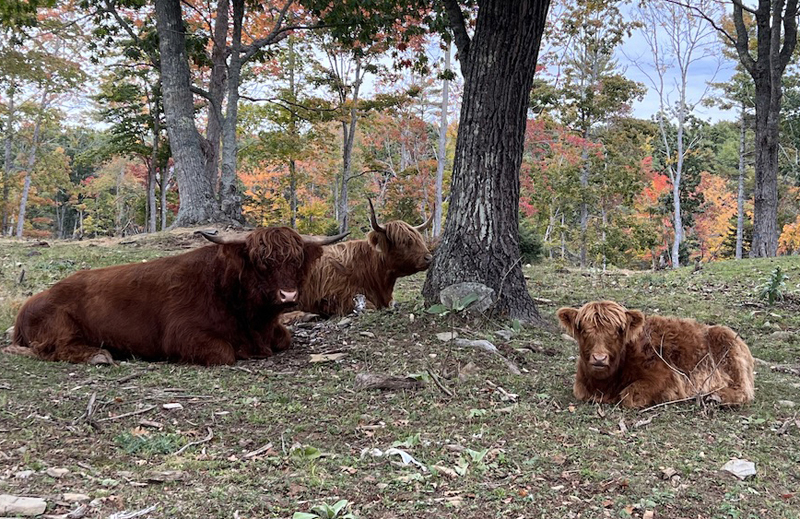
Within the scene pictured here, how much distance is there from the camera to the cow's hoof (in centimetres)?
484

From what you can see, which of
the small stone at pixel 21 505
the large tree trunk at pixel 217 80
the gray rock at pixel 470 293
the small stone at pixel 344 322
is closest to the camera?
the small stone at pixel 21 505

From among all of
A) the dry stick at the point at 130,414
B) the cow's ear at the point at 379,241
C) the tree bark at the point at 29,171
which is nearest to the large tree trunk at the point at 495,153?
the cow's ear at the point at 379,241

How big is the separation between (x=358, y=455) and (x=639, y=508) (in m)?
1.35

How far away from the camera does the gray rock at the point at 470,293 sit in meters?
5.82

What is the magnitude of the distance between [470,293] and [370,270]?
6.22 ft

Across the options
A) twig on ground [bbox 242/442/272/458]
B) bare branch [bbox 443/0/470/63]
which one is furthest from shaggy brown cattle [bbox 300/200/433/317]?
twig on ground [bbox 242/442/272/458]

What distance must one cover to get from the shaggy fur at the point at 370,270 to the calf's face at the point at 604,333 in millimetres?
3302

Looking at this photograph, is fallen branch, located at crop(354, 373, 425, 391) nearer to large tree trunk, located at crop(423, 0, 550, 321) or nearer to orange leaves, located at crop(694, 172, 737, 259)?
large tree trunk, located at crop(423, 0, 550, 321)

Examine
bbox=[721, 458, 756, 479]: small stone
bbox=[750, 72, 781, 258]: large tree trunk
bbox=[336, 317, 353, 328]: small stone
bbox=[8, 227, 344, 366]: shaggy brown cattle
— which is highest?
bbox=[750, 72, 781, 258]: large tree trunk

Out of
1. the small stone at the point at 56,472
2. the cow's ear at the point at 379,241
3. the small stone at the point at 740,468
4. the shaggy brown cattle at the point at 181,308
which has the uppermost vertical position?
the cow's ear at the point at 379,241

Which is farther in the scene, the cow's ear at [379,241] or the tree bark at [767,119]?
the tree bark at [767,119]

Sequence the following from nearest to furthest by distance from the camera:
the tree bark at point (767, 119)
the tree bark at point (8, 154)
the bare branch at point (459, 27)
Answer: the bare branch at point (459, 27) < the tree bark at point (767, 119) < the tree bark at point (8, 154)

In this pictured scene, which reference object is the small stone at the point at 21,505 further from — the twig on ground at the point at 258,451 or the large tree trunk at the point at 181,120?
the large tree trunk at the point at 181,120

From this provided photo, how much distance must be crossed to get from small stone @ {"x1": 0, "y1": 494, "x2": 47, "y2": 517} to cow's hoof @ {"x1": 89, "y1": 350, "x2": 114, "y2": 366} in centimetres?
276
